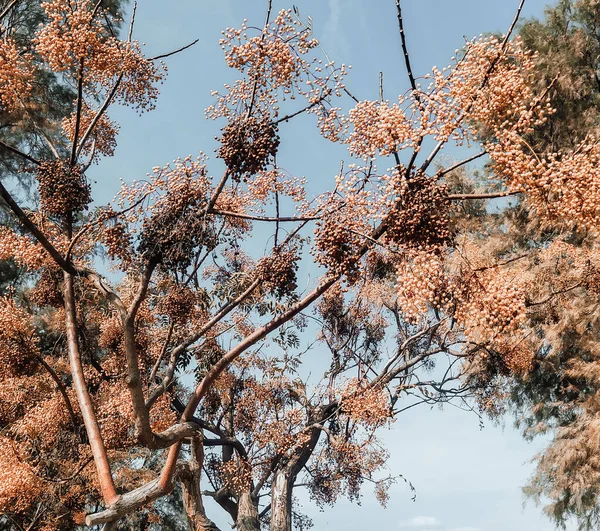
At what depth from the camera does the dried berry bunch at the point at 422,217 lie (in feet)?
9.99

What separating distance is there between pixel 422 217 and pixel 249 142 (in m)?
1.41

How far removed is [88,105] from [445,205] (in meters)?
4.59

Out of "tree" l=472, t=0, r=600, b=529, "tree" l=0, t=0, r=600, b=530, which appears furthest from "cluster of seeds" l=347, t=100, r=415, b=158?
"tree" l=472, t=0, r=600, b=529

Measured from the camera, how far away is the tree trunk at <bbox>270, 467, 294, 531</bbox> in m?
9.38

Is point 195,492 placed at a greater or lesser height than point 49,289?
lesser

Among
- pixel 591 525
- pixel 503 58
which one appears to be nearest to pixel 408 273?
pixel 503 58

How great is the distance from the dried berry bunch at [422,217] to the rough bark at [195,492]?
306 centimetres

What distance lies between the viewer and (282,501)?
9.52 m

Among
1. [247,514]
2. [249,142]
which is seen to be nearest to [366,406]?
[247,514]

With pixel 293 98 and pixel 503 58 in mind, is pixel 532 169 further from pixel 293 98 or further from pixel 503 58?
pixel 293 98

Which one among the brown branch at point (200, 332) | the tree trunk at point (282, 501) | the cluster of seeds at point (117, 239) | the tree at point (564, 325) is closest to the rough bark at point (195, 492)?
the brown branch at point (200, 332)

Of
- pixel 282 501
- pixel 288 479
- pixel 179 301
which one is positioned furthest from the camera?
pixel 288 479

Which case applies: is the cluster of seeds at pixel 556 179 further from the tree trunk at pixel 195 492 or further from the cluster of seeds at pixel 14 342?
the cluster of seeds at pixel 14 342

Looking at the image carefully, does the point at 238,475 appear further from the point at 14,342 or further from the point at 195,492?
the point at 14,342
